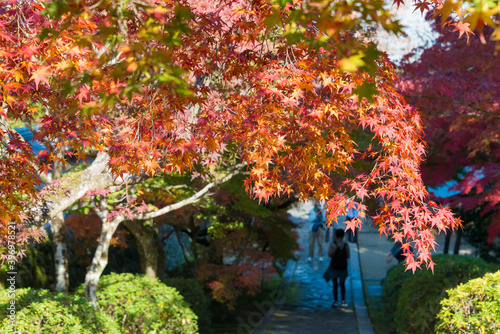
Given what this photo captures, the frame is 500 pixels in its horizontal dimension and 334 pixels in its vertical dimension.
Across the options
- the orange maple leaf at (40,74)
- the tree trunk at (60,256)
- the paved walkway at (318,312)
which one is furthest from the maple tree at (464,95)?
the tree trunk at (60,256)

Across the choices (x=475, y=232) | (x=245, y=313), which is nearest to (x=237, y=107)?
(x=245, y=313)

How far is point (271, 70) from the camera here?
4.55m

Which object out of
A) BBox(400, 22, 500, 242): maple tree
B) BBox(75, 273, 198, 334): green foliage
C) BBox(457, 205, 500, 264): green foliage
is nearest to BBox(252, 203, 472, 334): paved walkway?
BBox(75, 273, 198, 334): green foliage

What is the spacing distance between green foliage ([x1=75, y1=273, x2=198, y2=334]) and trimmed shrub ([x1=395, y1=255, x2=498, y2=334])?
11.5 feet

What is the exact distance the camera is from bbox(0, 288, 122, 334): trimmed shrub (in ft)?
18.0

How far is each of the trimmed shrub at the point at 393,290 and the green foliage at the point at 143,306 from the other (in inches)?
177

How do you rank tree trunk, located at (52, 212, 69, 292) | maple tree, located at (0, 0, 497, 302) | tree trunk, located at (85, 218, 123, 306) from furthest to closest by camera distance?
1. tree trunk, located at (52, 212, 69, 292)
2. tree trunk, located at (85, 218, 123, 306)
3. maple tree, located at (0, 0, 497, 302)

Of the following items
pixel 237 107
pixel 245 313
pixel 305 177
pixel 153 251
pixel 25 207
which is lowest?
pixel 245 313

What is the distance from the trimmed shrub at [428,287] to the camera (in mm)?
7949

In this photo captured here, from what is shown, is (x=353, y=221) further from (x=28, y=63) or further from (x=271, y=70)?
(x=28, y=63)

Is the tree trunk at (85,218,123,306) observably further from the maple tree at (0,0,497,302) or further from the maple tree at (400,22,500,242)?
the maple tree at (400,22,500,242)

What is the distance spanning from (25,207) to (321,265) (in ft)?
39.7

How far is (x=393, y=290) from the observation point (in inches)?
428

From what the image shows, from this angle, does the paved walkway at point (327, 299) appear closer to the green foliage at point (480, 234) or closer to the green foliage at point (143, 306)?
the green foliage at point (143, 306)
